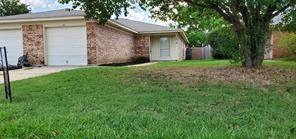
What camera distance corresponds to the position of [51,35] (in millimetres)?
19578

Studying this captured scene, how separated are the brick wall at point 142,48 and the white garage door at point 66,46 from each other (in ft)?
31.7

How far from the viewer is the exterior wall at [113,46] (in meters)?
19.8

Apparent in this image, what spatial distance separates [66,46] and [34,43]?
179 centimetres

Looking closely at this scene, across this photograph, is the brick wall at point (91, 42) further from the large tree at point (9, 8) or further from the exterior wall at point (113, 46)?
the large tree at point (9, 8)

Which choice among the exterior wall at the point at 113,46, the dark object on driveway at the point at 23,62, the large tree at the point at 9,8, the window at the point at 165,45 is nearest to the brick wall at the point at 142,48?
the exterior wall at the point at 113,46

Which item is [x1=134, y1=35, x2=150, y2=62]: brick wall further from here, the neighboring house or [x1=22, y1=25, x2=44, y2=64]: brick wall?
[x1=22, y1=25, x2=44, y2=64]: brick wall

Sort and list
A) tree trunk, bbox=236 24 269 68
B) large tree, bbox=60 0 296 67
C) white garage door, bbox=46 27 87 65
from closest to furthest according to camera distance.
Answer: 1. large tree, bbox=60 0 296 67
2. tree trunk, bbox=236 24 269 68
3. white garage door, bbox=46 27 87 65

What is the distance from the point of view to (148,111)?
228 inches

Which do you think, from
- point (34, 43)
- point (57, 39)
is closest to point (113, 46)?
point (57, 39)

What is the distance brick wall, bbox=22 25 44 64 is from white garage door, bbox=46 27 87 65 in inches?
15.4

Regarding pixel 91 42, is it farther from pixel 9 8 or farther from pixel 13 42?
pixel 9 8

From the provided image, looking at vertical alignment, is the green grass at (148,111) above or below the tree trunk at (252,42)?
below

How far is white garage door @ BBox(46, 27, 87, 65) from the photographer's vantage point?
1916 cm

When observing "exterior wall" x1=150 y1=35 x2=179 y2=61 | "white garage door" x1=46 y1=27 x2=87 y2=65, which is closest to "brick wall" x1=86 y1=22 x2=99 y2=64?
"white garage door" x1=46 y1=27 x2=87 y2=65
